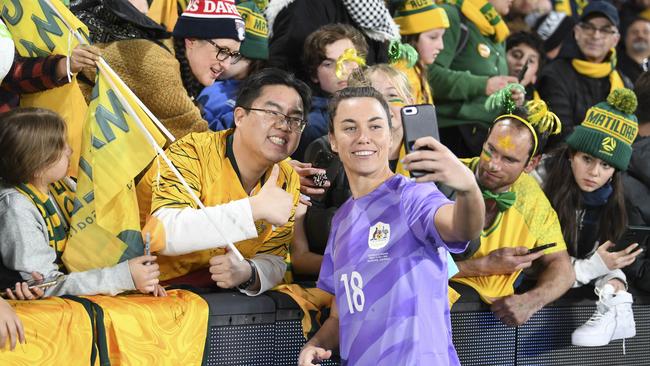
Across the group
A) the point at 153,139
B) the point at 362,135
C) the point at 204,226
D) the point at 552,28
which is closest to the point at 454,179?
the point at 362,135

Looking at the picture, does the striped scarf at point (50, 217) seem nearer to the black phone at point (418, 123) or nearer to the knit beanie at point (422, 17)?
Result: the black phone at point (418, 123)

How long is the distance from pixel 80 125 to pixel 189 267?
0.78 meters

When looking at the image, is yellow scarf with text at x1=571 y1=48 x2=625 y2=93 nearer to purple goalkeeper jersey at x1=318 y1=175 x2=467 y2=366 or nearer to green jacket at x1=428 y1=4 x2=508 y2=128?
green jacket at x1=428 y1=4 x2=508 y2=128

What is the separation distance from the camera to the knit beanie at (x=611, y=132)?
6199 mm

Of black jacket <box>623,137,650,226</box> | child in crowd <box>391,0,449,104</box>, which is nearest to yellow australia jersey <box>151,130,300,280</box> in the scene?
child in crowd <box>391,0,449,104</box>

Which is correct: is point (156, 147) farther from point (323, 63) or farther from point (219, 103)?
point (323, 63)

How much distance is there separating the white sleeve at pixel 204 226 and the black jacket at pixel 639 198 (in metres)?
2.42

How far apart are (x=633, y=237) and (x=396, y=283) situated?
2.42 meters

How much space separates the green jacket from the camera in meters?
7.31

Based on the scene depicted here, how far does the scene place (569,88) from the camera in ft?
26.5

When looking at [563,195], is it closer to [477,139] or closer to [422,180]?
[477,139]

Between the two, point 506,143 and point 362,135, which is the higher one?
point 362,135

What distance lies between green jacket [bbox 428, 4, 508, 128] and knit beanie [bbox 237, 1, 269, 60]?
Result: 143 cm

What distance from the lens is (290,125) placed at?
5055mm
